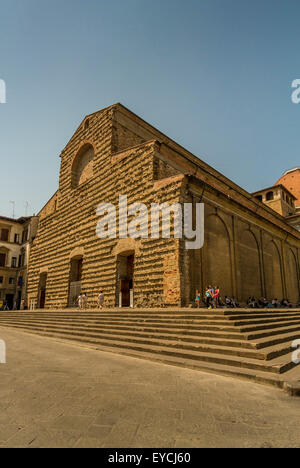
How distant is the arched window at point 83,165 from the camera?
20953 millimetres

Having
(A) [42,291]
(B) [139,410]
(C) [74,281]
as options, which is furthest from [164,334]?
(A) [42,291]

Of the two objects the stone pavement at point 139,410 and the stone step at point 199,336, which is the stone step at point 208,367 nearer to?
the stone pavement at point 139,410

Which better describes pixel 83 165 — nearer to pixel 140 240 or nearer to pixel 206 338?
pixel 140 240

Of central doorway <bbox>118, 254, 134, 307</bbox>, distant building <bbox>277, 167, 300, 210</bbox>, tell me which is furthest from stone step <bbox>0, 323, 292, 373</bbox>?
distant building <bbox>277, 167, 300, 210</bbox>

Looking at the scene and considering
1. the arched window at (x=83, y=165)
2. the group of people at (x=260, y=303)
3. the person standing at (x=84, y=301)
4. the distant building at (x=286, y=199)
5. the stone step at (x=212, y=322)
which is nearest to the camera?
the stone step at (x=212, y=322)

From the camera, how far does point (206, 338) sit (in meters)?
6.60

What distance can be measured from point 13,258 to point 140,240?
28.8 m

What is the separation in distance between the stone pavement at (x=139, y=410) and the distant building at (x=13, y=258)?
32091 mm

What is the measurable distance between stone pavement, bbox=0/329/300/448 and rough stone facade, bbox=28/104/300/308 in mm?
Result: 7356

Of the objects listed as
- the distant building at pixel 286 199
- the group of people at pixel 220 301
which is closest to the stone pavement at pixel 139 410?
the group of people at pixel 220 301
